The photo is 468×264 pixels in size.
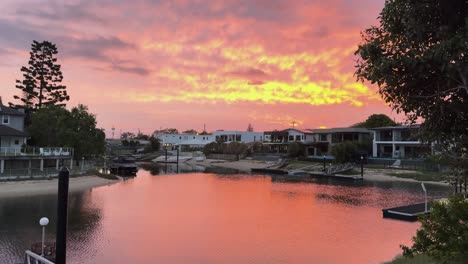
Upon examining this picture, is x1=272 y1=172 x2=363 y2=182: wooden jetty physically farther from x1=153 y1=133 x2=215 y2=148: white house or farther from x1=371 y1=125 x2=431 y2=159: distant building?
x1=153 y1=133 x2=215 y2=148: white house

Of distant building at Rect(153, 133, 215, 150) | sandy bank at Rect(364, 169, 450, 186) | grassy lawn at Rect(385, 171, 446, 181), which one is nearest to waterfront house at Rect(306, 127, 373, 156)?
sandy bank at Rect(364, 169, 450, 186)

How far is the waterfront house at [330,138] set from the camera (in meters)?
85.4

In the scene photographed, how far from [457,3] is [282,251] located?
51.3 feet

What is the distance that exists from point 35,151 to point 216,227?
32253 millimetres

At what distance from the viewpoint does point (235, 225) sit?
27531mm

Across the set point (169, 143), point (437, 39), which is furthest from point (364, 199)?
point (169, 143)

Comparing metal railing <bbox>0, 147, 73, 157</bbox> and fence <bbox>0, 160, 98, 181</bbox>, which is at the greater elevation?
metal railing <bbox>0, 147, 73, 157</bbox>

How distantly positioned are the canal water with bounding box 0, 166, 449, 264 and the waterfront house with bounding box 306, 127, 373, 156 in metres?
40.5

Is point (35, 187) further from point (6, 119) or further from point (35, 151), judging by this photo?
point (6, 119)

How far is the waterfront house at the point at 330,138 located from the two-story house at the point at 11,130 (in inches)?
2331

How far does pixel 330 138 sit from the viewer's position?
89.3 m

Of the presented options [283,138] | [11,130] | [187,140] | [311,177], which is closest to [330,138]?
[283,138]

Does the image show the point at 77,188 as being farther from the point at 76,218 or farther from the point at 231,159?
the point at 231,159

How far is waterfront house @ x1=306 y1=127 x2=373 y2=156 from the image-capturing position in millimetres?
85438
